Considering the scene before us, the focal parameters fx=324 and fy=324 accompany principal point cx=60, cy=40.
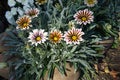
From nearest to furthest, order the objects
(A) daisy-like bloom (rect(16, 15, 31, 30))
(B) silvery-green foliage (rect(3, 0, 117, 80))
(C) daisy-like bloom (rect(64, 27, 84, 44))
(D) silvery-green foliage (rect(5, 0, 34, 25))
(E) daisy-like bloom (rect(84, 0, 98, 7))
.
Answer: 1. (C) daisy-like bloom (rect(64, 27, 84, 44))
2. (A) daisy-like bloom (rect(16, 15, 31, 30))
3. (B) silvery-green foliage (rect(3, 0, 117, 80))
4. (E) daisy-like bloom (rect(84, 0, 98, 7))
5. (D) silvery-green foliage (rect(5, 0, 34, 25))

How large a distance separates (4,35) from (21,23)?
593mm

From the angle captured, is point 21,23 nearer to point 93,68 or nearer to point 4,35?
point 4,35

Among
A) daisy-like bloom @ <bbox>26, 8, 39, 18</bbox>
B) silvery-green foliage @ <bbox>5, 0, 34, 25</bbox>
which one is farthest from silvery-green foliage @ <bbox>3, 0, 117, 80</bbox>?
daisy-like bloom @ <bbox>26, 8, 39, 18</bbox>

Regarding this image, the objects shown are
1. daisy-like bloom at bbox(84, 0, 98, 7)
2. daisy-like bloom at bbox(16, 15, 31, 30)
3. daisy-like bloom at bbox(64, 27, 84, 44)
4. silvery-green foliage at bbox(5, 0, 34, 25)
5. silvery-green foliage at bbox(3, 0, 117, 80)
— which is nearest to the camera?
daisy-like bloom at bbox(64, 27, 84, 44)

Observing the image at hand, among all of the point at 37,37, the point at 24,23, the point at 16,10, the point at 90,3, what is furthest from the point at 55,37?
the point at 16,10

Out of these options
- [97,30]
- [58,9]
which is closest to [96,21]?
[97,30]

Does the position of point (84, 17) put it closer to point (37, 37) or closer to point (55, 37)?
point (55, 37)

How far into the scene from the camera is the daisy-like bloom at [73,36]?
2.86m

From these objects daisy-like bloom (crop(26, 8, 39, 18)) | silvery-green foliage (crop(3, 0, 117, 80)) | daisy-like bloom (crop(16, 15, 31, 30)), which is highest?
daisy-like bloom (crop(26, 8, 39, 18))

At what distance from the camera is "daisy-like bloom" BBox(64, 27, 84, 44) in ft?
9.37

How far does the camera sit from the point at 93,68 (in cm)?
343

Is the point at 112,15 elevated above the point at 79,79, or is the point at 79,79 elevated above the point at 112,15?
the point at 112,15

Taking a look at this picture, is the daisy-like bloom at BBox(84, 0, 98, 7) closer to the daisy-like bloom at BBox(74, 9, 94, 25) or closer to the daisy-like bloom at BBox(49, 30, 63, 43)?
the daisy-like bloom at BBox(74, 9, 94, 25)

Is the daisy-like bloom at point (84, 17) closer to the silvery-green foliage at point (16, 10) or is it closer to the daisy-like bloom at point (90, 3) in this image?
the daisy-like bloom at point (90, 3)
